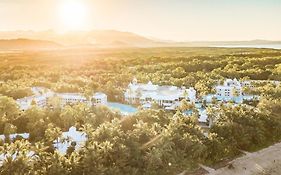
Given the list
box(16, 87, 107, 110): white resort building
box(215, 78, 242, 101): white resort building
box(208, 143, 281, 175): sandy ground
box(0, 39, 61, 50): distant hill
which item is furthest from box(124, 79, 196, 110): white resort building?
box(0, 39, 61, 50): distant hill

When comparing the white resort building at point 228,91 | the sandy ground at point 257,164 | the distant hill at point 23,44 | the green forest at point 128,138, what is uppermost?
the green forest at point 128,138

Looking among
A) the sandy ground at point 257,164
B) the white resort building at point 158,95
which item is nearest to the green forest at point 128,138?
the sandy ground at point 257,164

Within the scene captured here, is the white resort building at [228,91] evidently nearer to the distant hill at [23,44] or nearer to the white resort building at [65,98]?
the white resort building at [65,98]

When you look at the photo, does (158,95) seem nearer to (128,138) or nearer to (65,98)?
(65,98)

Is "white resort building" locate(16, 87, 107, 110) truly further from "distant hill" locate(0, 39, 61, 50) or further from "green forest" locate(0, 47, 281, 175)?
"distant hill" locate(0, 39, 61, 50)

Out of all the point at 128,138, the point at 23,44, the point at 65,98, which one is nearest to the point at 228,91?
the point at 65,98

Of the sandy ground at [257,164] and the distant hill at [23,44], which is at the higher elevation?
the sandy ground at [257,164]

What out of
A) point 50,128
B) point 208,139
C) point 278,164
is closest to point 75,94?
point 50,128
